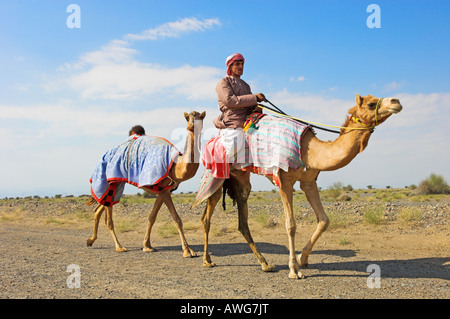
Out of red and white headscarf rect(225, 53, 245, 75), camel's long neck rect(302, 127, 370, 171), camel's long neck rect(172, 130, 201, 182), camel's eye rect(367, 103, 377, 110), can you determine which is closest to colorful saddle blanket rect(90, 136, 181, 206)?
camel's long neck rect(172, 130, 201, 182)

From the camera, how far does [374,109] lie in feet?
19.7

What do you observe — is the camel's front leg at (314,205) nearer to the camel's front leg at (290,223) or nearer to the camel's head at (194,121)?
the camel's front leg at (290,223)

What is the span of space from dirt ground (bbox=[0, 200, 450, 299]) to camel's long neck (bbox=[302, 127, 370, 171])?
1.90 m

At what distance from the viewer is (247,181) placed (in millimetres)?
7723

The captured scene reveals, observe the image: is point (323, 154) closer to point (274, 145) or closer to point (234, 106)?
point (274, 145)

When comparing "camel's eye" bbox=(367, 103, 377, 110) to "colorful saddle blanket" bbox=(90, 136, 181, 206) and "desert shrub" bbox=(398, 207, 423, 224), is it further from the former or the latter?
"desert shrub" bbox=(398, 207, 423, 224)

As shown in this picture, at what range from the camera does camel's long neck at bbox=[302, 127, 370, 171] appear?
6074mm

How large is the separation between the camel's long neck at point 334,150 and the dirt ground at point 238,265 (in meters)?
1.90

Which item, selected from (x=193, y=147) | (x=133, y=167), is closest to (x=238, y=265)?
(x=193, y=147)

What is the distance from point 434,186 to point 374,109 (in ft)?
97.6

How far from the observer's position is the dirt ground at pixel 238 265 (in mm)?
5758

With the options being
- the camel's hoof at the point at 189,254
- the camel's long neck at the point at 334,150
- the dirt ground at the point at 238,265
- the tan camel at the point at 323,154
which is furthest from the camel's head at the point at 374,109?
the camel's hoof at the point at 189,254
